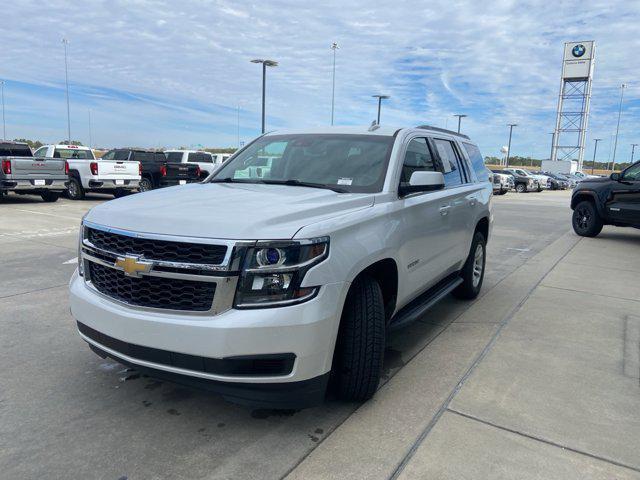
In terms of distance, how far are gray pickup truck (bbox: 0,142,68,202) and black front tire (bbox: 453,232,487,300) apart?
45.0 ft

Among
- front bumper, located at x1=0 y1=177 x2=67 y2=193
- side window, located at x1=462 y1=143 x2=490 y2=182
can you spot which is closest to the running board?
side window, located at x1=462 y1=143 x2=490 y2=182

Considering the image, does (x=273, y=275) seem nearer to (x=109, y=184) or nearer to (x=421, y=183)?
(x=421, y=183)

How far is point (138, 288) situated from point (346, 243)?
1.18 meters

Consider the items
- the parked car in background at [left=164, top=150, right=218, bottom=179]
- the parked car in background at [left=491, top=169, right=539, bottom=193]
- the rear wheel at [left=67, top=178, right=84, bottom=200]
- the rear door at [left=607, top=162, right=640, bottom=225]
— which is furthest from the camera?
the parked car in background at [left=491, top=169, right=539, bottom=193]

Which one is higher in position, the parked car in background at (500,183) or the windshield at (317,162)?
the windshield at (317,162)

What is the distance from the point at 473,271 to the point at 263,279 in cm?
376

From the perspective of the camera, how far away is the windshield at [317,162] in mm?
3756

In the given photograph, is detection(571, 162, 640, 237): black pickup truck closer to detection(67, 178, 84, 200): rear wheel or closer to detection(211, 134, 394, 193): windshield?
detection(211, 134, 394, 193): windshield

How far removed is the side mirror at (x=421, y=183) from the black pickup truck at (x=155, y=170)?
16330mm

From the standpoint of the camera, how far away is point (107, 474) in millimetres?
2494

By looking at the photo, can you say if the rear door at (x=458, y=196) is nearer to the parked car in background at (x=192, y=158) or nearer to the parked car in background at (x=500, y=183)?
the parked car in background at (x=192, y=158)

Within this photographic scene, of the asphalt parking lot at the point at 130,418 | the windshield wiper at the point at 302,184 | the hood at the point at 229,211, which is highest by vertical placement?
the windshield wiper at the point at 302,184

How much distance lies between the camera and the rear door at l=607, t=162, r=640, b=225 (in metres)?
10.4

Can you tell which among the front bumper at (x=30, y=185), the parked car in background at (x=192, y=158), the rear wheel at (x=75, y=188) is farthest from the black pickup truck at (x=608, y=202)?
the rear wheel at (x=75, y=188)
